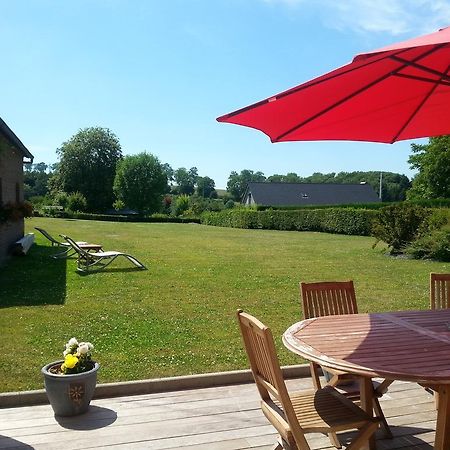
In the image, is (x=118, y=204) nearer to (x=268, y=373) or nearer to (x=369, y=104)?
(x=369, y=104)

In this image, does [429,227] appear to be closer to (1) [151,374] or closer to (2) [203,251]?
(2) [203,251]

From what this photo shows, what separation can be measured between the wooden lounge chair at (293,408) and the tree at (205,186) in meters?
110

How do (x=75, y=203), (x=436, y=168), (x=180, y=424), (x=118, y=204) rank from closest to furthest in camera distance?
(x=180, y=424) → (x=436, y=168) → (x=75, y=203) → (x=118, y=204)

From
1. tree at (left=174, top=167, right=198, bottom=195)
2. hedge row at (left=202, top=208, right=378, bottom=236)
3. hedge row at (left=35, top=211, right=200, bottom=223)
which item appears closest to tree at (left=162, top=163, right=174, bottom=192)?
tree at (left=174, top=167, right=198, bottom=195)

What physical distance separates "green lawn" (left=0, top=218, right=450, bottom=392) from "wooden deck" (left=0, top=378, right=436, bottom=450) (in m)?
0.69

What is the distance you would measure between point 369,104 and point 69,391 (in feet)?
10.5

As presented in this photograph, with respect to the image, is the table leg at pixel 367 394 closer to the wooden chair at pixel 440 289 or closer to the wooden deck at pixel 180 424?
the wooden deck at pixel 180 424

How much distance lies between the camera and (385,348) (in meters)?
2.77

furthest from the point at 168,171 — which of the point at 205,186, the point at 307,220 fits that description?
the point at 307,220

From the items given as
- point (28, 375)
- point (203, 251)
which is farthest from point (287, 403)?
point (203, 251)

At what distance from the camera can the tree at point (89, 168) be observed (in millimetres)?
69438

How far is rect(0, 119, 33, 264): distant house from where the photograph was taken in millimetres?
13172

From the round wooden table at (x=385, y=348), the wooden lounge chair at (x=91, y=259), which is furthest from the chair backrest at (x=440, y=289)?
the wooden lounge chair at (x=91, y=259)

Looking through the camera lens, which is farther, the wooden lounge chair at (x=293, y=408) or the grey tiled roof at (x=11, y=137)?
the grey tiled roof at (x=11, y=137)
